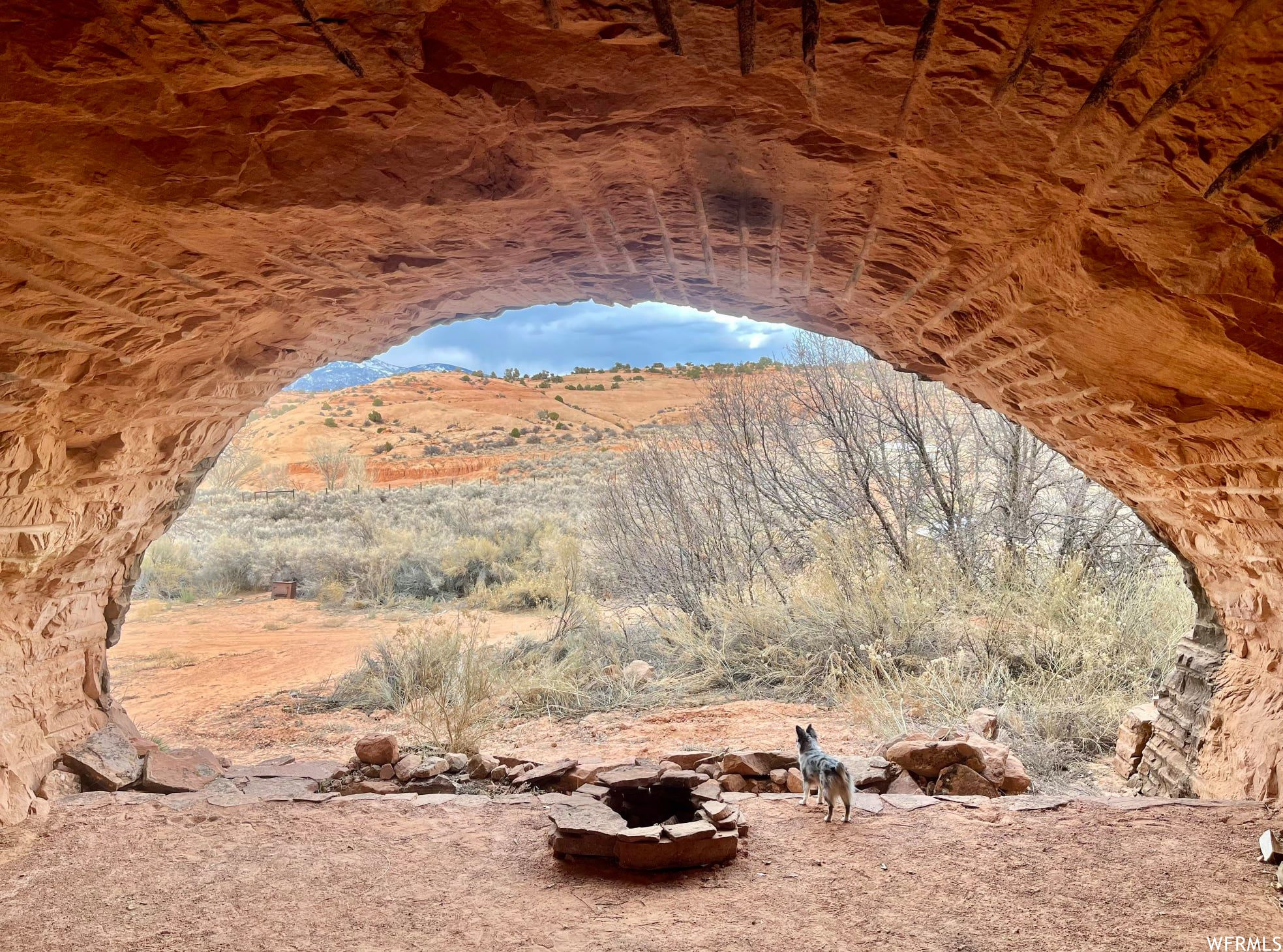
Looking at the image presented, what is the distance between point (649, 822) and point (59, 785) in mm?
2774

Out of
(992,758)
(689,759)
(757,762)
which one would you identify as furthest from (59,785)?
(992,758)

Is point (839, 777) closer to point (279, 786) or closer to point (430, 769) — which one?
point (430, 769)

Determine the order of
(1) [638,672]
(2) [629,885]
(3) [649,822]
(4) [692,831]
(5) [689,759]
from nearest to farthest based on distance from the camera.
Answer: (2) [629,885]
(4) [692,831]
(3) [649,822]
(5) [689,759]
(1) [638,672]

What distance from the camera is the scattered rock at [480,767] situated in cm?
477

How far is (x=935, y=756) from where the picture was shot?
4184 mm

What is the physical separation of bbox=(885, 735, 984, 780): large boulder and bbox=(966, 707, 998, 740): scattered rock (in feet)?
2.63

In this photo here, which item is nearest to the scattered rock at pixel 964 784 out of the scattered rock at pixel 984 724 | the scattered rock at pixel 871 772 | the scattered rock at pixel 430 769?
the scattered rock at pixel 871 772

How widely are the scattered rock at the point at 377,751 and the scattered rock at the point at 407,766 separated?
0.24ft

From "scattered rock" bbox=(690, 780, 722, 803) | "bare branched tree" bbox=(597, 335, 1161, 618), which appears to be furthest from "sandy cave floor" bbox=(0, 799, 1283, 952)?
"bare branched tree" bbox=(597, 335, 1161, 618)

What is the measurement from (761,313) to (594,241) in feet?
3.28

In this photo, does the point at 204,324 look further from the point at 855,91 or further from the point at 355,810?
the point at 855,91

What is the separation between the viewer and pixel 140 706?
24.8 ft

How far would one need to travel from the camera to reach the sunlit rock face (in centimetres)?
135

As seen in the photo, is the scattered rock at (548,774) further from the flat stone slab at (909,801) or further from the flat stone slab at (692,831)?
the flat stone slab at (909,801)
